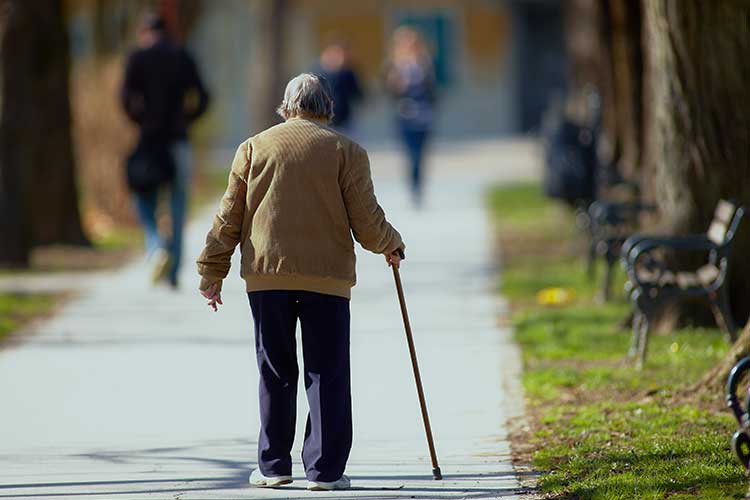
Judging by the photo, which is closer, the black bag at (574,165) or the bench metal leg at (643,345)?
the bench metal leg at (643,345)

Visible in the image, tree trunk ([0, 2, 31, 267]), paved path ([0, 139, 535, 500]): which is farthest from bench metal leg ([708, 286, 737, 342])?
tree trunk ([0, 2, 31, 267])

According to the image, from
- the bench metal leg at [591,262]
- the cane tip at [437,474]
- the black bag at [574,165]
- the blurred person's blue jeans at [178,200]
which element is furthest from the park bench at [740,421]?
the black bag at [574,165]

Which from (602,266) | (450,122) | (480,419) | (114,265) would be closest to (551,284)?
(602,266)

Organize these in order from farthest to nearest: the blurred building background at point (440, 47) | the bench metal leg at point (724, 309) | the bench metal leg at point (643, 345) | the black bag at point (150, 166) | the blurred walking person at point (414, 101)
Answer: the blurred building background at point (440, 47) → the blurred walking person at point (414, 101) → the black bag at point (150, 166) → the bench metal leg at point (724, 309) → the bench metal leg at point (643, 345)

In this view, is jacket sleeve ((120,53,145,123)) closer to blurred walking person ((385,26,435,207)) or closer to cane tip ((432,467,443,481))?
cane tip ((432,467,443,481))

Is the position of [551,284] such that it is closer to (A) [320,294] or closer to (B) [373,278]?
(B) [373,278]

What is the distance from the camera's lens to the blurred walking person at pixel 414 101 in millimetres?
20031

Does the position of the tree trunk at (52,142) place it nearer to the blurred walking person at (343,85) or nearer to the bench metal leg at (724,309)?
the blurred walking person at (343,85)

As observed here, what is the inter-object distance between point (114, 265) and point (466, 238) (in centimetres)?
370

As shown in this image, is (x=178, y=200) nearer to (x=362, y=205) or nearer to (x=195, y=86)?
(x=195, y=86)

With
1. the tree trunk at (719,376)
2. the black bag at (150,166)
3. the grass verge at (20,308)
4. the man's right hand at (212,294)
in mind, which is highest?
the black bag at (150,166)

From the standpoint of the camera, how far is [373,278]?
46.1ft

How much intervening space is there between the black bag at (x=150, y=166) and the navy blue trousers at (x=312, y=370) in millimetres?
6357

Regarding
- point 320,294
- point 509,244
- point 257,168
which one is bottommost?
point 509,244
